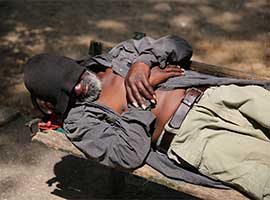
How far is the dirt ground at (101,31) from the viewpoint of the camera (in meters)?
4.43

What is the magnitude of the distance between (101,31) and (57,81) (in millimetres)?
2808

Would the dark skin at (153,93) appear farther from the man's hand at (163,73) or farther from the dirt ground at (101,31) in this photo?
the dirt ground at (101,31)

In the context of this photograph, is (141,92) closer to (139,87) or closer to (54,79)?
(139,87)

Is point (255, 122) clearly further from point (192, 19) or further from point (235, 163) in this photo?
point (192, 19)

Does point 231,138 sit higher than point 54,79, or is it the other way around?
point 54,79

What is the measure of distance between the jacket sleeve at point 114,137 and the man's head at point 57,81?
0.54ft

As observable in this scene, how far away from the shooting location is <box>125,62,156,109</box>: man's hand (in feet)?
10.4

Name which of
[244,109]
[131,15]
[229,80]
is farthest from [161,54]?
[131,15]

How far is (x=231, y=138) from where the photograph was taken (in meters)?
2.91

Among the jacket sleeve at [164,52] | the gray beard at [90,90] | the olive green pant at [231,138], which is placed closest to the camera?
the olive green pant at [231,138]

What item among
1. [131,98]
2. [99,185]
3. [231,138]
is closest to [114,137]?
[131,98]

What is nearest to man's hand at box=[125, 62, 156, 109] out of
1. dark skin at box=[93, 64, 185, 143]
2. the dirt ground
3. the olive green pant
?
dark skin at box=[93, 64, 185, 143]

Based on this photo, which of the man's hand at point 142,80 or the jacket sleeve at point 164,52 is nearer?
the man's hand at point 142,80

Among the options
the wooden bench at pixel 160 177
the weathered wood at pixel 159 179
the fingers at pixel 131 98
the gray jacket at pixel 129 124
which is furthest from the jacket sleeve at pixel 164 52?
the weathered wood at pixel 159 179
